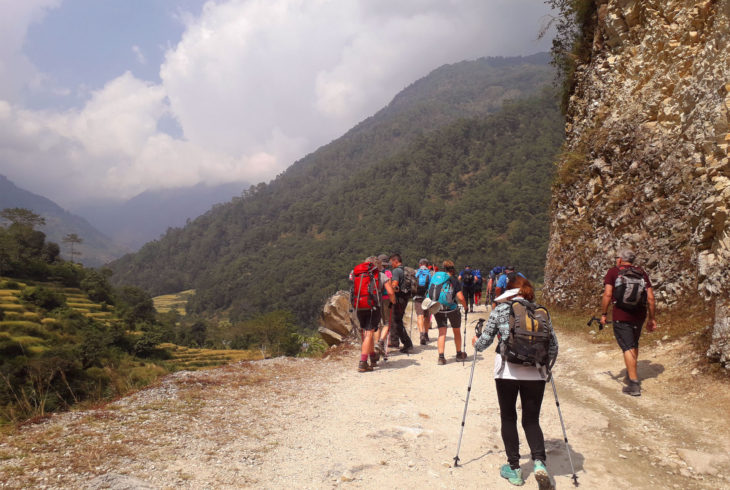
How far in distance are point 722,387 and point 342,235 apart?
150 metres

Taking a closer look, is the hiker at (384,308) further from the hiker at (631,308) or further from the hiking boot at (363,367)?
the hiker at (631,308)

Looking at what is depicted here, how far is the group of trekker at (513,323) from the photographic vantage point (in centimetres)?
363

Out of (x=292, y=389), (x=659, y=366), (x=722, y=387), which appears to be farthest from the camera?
(x=292, y=389)

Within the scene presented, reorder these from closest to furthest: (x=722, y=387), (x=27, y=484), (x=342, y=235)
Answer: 1. (x=27, y=484)
2. (x=722, y=387)
3. (x=342, y=235)

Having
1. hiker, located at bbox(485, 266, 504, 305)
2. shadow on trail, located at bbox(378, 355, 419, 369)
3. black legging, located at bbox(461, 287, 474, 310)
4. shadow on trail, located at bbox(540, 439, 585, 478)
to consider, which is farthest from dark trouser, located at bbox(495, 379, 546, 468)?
hiker, located at bbox(485, 266, 504, 305)

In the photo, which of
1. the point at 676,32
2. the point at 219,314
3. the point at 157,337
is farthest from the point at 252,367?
the point at 219,314

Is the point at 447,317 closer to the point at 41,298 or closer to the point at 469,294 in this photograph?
the point at 469,294

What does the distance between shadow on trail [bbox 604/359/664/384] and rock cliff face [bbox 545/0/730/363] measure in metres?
0.97

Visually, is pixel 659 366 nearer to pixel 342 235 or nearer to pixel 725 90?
pixel 725 90

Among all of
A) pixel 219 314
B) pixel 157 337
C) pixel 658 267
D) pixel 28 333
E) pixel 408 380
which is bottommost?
pixel 219 314

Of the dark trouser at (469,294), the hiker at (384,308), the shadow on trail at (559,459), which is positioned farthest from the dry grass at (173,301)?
the shadow on trail at (559,459)

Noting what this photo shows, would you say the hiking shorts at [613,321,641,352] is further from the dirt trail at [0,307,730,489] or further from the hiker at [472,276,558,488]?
the hiker at [472,276,558,488]

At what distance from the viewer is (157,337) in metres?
59.3

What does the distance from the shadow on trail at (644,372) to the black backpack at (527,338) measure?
3.71 meters
